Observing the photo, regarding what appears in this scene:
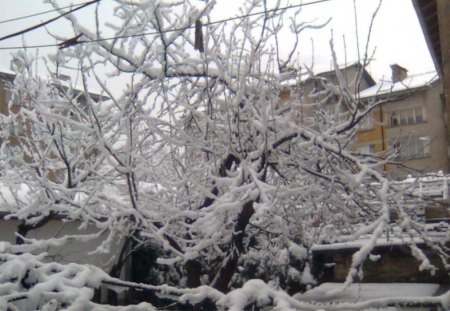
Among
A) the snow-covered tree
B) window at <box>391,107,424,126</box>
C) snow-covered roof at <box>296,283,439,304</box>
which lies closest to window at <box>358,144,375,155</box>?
the snow-covered tree

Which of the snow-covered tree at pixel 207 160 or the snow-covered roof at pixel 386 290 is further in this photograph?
the snow-covered roof at pixel 386 290

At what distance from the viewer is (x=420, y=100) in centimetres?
3344

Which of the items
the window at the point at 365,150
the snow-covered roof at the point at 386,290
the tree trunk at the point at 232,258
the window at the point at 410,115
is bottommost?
the snow-covered roof at the point at 386,290

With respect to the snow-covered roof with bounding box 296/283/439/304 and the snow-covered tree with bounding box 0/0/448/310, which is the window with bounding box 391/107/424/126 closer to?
the snow-covered roof with bounding box 296/283/439/304

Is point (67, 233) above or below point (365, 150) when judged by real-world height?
below

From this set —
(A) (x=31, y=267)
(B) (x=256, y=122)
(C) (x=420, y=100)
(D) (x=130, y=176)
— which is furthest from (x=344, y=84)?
(C) (x=420, y=100)

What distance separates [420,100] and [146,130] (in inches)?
1194

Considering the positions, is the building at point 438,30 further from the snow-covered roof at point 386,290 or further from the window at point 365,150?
the snow-covered roof at point 386,290

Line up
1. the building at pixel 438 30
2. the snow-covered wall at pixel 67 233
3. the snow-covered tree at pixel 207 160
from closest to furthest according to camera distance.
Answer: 1. the snow-covered tree at pixel 207 160
2. the building at pixel 438 30
3. the snow-covered wall at pixel 67 233

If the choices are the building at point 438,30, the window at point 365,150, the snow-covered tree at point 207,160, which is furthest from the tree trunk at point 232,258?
the building at point 438,30

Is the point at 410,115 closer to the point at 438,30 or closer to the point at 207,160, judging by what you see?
the point at 438,30

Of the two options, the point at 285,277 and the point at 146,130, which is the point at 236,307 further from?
the point at 285,277

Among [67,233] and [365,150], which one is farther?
[365,150]

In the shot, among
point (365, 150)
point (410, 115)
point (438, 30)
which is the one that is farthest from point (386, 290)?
point (410, 115)
